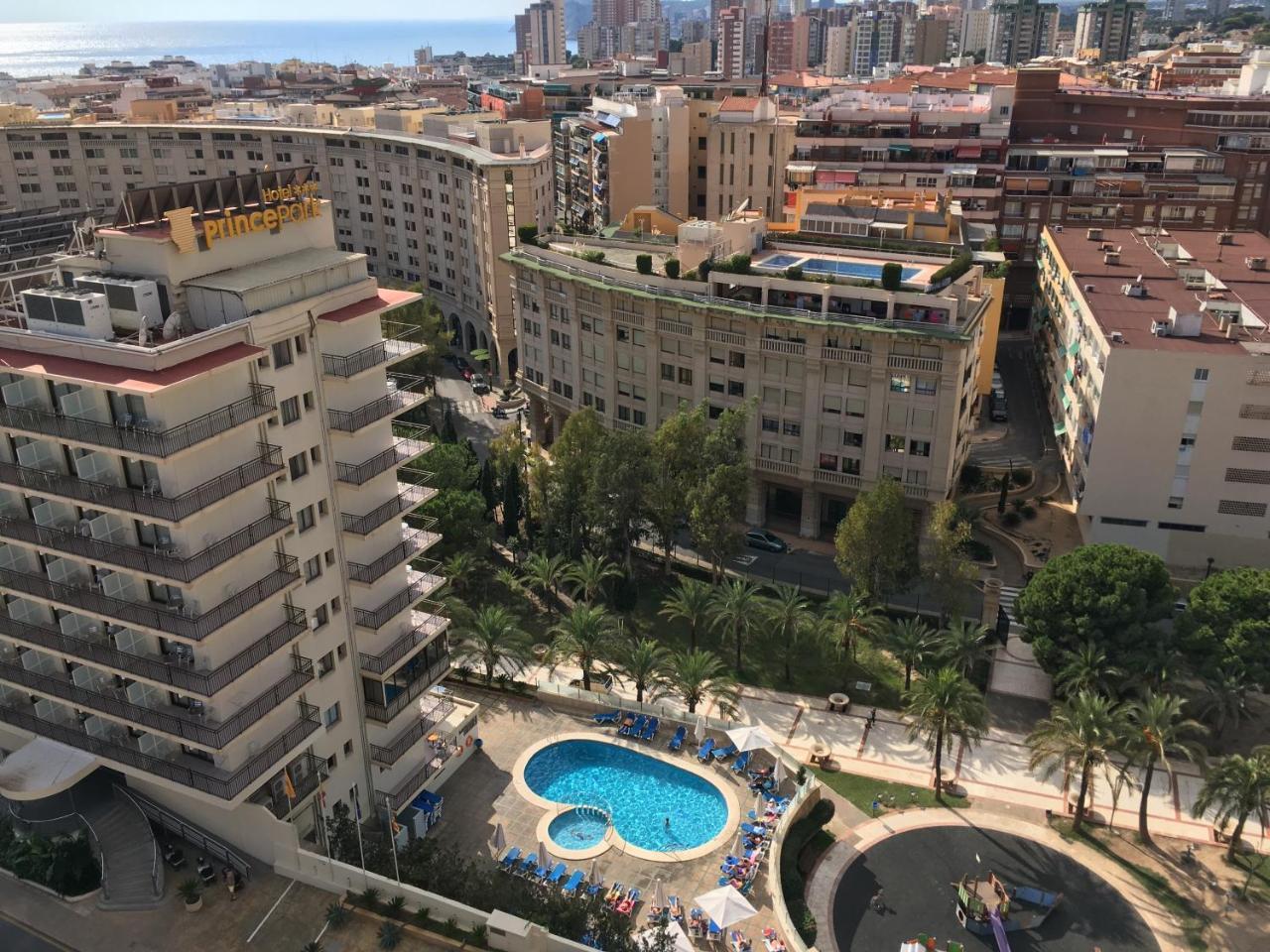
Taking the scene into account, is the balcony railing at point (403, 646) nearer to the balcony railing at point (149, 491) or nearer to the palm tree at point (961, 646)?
the balcony railing at point (149, 491)

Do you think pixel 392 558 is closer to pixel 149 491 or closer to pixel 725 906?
pixel 149 491

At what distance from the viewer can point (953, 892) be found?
5250 centimetres

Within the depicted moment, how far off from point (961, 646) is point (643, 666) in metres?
21.2

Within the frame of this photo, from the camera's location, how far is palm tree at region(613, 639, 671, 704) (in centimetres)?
6312

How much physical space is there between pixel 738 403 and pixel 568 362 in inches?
811

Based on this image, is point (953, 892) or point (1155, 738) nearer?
point (953, 892)

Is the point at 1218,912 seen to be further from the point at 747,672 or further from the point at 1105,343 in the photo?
the point at 1105,343

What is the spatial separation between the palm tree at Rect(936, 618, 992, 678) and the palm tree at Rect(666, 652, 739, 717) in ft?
48.1

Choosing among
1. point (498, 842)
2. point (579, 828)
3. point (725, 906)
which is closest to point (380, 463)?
point (498, 842)

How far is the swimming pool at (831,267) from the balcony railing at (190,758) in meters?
57.8

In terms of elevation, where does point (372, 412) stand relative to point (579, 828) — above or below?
above

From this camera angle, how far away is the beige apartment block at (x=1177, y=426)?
250ft

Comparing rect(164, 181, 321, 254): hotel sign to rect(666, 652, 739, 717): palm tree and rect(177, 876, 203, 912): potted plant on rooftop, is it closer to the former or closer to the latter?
rect(177, 876, 203, 912): potted plant on rooftop

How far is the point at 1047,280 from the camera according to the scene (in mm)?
119562
